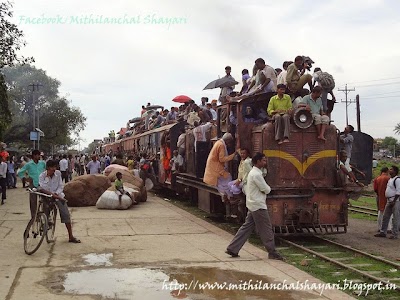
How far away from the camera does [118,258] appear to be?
27.0 ft

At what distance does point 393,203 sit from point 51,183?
278 inches

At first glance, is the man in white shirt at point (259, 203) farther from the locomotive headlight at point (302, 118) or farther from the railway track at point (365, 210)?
the railway track at point (365, 210)

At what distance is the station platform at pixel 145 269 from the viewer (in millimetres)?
6324

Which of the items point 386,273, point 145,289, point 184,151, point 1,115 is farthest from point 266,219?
point 1,115

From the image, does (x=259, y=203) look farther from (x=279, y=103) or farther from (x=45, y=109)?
(x=45, y=109)

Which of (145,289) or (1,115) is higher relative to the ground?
(1,115)

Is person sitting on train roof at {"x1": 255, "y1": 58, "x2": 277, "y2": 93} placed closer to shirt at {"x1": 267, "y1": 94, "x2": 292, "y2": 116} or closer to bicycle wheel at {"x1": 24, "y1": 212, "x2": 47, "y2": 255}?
shirt at {"x1": 267, "y1": 94, "x2": 292, "y2": 116}

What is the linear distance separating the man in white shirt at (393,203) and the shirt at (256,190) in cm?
414

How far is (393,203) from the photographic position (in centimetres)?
1100

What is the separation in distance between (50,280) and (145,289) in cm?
138

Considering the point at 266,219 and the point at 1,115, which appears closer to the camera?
the point at 266,219

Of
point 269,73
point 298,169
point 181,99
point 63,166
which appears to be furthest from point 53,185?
point 63,166

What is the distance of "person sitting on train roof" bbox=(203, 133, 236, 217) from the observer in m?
10.9

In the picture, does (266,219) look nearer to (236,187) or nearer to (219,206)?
(236,187)
